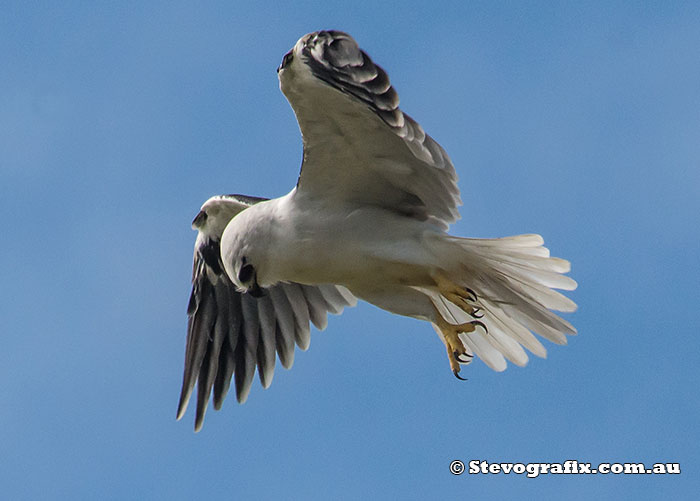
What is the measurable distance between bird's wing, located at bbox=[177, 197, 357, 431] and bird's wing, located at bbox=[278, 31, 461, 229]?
4.95ft

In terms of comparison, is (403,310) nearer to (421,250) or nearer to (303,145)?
(421,250)

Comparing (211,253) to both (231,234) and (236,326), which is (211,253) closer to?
(236,326)

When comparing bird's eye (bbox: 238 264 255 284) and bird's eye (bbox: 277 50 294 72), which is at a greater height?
bird's eye (bbox: 277 50 294 72)

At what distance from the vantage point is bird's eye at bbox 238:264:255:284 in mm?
7177

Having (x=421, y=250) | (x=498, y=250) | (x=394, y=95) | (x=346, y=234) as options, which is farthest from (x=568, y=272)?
(x=394, y=95)

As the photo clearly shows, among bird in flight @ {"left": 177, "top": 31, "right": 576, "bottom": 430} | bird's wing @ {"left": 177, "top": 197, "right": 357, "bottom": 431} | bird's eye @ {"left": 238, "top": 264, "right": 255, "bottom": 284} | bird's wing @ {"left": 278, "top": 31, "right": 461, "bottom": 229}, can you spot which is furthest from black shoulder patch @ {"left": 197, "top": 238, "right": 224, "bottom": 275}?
bird's wing @ {"left": 278, "top": 31, "right": 461, "bottom": 229}

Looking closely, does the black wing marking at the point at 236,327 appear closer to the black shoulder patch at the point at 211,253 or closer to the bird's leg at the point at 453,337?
the black shoulder patch at the point at 211,253

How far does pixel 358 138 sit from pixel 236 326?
102 inches

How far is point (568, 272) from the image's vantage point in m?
6.98

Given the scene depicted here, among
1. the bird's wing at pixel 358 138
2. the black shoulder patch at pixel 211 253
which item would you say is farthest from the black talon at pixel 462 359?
the black shoulder patch at pixel 211 253

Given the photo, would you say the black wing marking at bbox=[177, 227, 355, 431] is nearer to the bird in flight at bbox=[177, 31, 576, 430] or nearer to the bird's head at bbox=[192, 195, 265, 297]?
the bird's head at bbox=[192, 195, 265, 297]

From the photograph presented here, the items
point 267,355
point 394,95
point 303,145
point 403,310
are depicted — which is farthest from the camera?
point 267,355

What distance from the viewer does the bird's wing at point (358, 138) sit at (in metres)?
5.92

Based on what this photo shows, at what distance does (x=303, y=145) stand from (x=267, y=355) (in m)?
2.32
